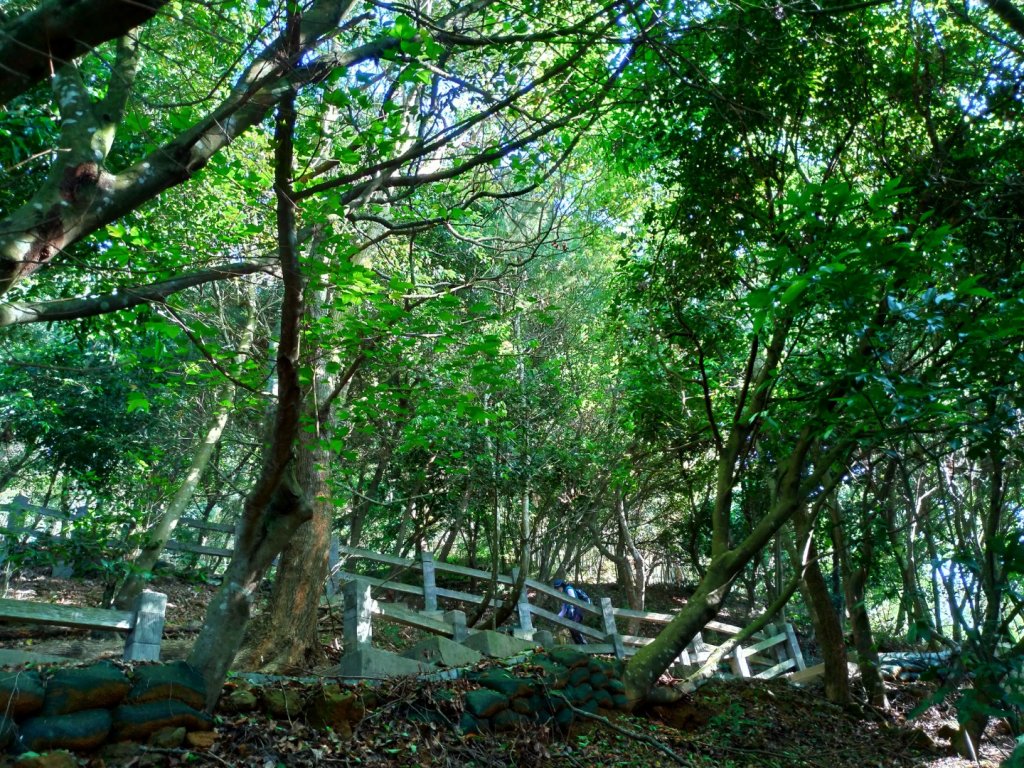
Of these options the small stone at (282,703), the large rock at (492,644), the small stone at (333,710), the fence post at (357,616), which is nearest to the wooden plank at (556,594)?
the large rock at (492,644)

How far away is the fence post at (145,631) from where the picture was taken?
5324mm

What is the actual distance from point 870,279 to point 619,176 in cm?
1068

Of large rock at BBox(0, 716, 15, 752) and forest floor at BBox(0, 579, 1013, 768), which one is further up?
large rock at BBox(0, 716, 15, 752)

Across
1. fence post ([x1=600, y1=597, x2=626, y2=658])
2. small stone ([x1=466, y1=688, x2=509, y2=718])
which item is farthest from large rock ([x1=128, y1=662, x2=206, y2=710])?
fence post ([x1=600, y1=597, x2=626, y2=658])

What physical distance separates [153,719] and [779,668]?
10.5m

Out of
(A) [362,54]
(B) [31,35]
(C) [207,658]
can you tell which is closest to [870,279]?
(A) [362,54]

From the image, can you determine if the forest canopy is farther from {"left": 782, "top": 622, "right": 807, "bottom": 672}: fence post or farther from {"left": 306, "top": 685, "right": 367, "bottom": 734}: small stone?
{"left": 782, "top": 622, "right": 807, "bottom": 672}: fence post

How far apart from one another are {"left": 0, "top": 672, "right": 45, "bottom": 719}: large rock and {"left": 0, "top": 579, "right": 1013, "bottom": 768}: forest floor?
423 mm

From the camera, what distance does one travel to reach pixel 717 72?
24.8 ft

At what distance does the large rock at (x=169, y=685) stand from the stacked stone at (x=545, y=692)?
2.07 metres

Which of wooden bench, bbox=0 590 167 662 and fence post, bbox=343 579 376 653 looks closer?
wooden bench, bbox=0 590 167 662

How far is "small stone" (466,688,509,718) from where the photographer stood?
5949 millimetres

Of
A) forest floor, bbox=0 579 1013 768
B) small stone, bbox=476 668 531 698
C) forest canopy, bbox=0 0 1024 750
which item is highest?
forest canopy, bbox=0 0 1024 750

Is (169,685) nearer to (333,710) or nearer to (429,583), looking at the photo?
(333,710)
